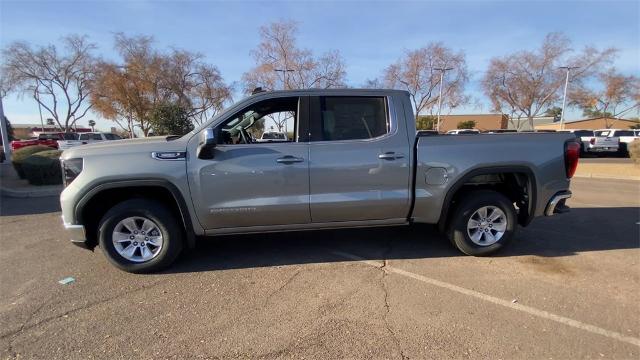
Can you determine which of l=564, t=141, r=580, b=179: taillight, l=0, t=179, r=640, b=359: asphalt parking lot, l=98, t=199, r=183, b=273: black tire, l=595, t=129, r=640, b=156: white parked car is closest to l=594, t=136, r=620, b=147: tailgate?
l=595, t=129, r=640, b=156: white parked car

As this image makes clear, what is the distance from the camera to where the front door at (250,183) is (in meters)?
4.24

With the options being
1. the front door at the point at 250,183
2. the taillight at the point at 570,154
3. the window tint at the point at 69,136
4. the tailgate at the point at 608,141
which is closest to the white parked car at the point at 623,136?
the tailgate at the point at 608,141

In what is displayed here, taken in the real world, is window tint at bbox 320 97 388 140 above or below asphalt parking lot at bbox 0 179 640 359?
above

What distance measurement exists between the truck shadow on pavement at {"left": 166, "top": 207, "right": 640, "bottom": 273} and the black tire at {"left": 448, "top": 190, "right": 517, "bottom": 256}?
0.60ft

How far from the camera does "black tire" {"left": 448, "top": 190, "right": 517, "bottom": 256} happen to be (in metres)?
4.71

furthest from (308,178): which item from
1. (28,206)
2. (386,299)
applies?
(28,206)

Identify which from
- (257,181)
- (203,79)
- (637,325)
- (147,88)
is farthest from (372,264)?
(203,79)

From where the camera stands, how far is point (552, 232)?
580cm

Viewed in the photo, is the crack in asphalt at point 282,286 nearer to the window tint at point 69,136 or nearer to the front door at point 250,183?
the front door at point 250,183

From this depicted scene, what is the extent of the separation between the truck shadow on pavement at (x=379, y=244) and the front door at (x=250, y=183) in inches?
23.1

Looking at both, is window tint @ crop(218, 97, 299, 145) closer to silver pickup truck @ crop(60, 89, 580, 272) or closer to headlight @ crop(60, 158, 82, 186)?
silver pickup truck @ crop(60, 89, 580, 272)

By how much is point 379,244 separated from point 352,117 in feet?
5.78

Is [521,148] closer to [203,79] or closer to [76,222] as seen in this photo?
[76,222]

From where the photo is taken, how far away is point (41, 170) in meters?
10.6
